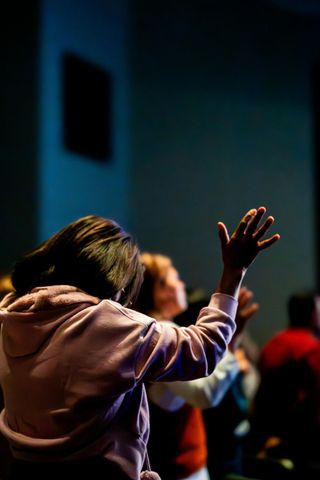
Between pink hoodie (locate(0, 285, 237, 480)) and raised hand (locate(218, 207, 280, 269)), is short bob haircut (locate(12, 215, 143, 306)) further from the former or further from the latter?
raised hand (locate(218, 207, 280, 269))

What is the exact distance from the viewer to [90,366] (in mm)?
1316

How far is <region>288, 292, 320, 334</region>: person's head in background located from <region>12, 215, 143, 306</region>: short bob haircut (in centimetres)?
184

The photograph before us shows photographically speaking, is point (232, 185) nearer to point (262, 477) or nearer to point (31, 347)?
point (262, 477)

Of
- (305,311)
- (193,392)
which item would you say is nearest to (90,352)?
(193,392)

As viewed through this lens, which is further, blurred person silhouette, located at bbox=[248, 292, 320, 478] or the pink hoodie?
blurred person silhouette, located at bbox=[248, 292, 320, 478]

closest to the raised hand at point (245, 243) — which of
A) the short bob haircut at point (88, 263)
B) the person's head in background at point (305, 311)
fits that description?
the short bob haircut at point (88, 263)

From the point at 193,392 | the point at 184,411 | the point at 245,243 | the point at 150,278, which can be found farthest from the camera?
the point at 150,278

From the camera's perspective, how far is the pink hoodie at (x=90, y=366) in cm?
132

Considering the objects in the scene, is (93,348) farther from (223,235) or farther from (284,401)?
(284,401)

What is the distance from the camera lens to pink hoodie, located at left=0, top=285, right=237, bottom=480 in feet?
4.32

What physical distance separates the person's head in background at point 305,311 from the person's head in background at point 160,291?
3.22ft

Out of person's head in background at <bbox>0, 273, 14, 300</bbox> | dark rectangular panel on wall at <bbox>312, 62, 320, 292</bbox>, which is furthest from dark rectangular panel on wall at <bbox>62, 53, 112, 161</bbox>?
person's head in background at <bbox>0, 273, 14, 300</bbox>

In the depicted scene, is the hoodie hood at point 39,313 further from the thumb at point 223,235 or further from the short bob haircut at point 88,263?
the thumb at point 223,235

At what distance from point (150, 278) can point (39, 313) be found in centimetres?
94
